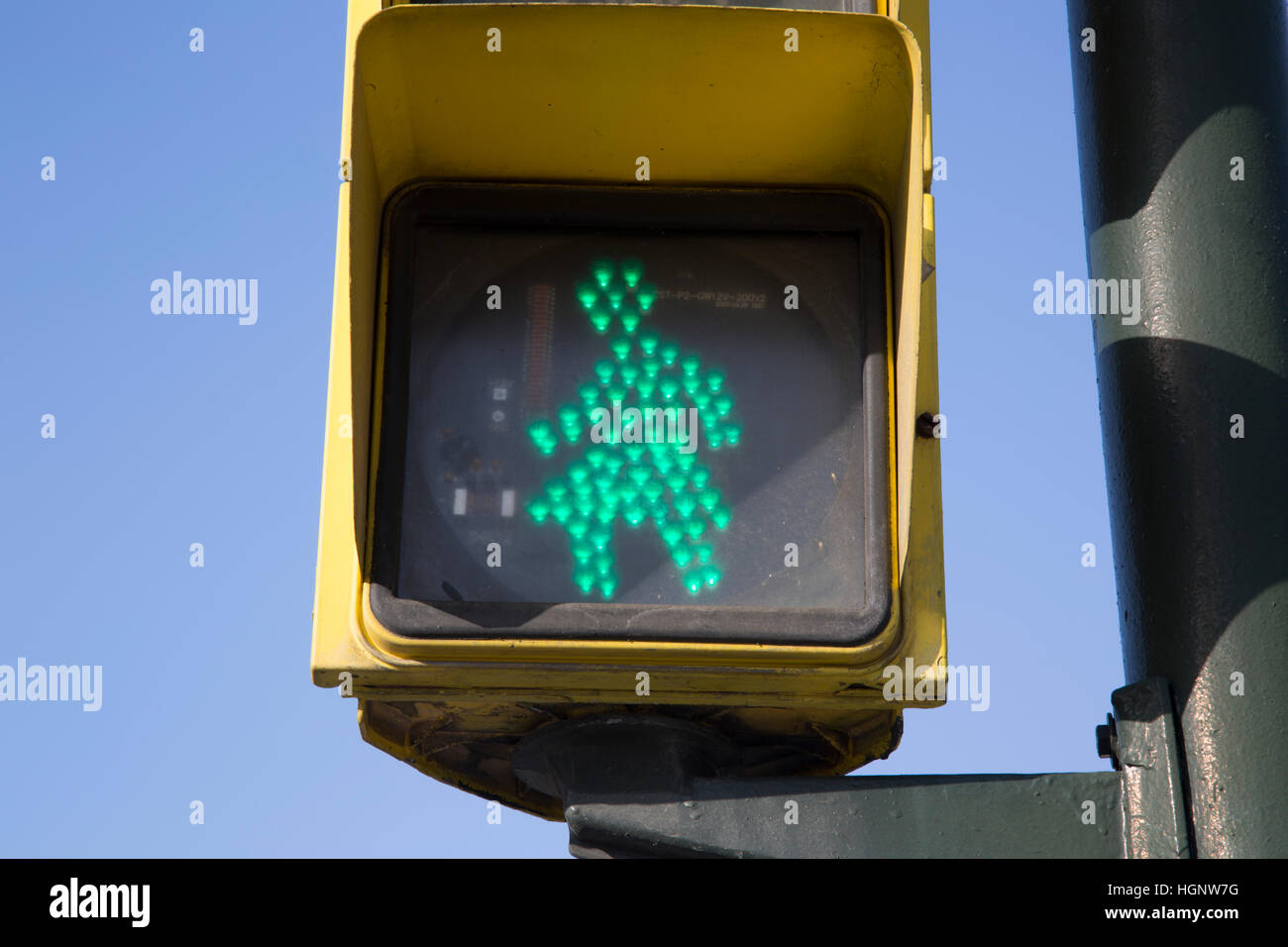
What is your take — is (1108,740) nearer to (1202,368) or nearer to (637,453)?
(1202,368)

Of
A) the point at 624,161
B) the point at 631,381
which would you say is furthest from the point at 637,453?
the point at 624,161

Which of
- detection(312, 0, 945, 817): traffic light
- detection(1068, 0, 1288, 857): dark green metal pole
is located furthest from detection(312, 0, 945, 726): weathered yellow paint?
detection(1068, 0, 1288, 857): dark green metal pole

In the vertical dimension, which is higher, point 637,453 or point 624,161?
point 624,161

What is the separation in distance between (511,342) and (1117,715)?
86 centimetres

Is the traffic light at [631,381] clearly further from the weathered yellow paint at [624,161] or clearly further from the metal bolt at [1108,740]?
the metal bolt at [1108,740]

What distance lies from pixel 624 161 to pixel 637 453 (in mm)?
410

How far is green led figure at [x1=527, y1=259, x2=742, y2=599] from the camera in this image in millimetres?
2186

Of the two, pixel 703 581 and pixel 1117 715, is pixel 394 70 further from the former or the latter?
pixel 1117 715

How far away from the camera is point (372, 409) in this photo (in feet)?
7.39

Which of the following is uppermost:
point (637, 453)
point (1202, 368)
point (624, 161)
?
point (624, 161)

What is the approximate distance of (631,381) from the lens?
2.28 meters

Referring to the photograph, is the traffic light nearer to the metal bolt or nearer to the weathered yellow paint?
the weathered yellow paint

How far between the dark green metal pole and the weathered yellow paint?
0.29 m
